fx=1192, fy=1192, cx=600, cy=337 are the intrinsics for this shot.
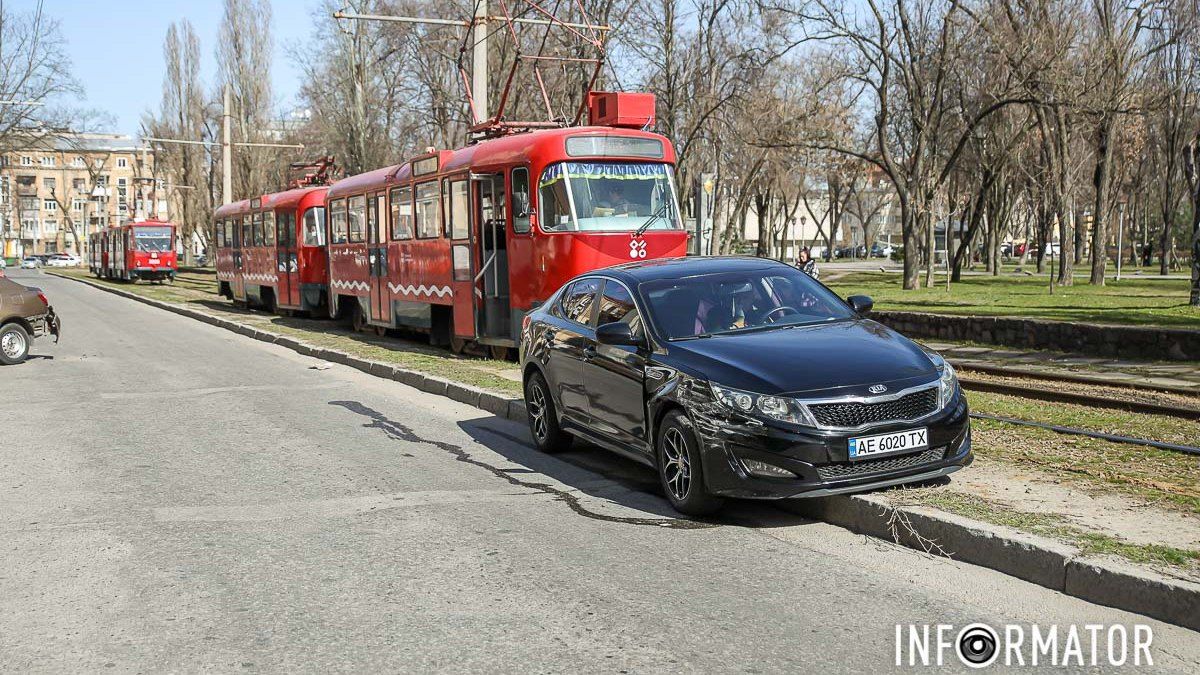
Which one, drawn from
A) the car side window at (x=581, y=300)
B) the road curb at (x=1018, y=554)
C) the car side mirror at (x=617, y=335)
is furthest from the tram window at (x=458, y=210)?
the road curb at (x=1018, y=554)

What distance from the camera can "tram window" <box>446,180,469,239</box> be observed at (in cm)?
1791

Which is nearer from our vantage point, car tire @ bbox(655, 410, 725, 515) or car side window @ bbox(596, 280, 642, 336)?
car tire @ bbox(655, 410, 725, 515)

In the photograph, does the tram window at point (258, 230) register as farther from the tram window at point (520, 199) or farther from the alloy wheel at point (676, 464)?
the alloy wheel at point (676, 464)

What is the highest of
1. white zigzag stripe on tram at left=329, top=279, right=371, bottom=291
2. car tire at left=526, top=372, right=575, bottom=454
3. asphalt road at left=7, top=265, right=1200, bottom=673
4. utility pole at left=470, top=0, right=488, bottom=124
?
utility pole at left=470, top=0, right=488, bottom=124

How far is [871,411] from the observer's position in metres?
6.76

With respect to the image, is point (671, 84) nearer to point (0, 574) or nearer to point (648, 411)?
point (648, 411)

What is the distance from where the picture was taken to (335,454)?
9.71 metres

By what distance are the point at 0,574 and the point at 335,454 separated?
12.5ft

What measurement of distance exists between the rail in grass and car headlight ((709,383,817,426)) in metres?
8.96

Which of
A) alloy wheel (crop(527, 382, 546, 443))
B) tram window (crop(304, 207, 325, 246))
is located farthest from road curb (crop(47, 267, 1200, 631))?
tram window (crop(304, 207, 325, 246))

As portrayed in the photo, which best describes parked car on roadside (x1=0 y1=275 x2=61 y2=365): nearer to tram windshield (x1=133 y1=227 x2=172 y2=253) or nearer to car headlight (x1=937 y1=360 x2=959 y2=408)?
car headlight (x1=937 y1=360 x2=959 y2=408)

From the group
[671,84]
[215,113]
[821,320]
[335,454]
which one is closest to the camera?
[821,320]

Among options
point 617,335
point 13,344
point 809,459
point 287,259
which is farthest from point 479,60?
point 809,459

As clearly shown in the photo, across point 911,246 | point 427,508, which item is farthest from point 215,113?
point 427,508
